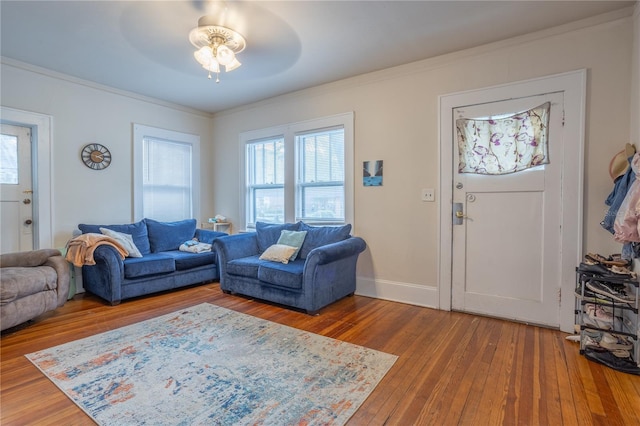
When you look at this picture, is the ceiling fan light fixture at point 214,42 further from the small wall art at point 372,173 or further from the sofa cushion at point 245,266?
the sofa cushion at point 245,266

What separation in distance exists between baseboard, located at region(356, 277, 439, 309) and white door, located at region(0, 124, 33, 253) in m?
3.85

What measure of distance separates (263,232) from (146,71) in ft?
7.58

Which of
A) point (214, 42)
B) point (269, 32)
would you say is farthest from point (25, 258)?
point (269, 32)

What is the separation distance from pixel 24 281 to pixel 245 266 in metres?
1.85

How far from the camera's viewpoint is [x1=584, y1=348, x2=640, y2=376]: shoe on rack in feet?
6.33

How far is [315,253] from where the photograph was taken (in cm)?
288

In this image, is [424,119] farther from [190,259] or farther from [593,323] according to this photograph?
[190,259]

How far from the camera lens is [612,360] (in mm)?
2016

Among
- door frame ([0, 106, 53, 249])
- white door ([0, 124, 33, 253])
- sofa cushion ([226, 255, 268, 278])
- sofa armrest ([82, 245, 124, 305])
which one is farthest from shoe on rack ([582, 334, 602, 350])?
white door ([0, 124, 33, 253])

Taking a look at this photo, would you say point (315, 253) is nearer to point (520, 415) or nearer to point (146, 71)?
point (520, 415)

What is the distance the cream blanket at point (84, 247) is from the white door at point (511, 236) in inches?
146

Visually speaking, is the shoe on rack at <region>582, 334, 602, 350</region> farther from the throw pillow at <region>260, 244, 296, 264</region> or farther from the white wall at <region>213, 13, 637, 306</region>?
the throw pillow at <region>260, 244, 296, 264</region>

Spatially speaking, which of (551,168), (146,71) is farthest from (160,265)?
(551,168)

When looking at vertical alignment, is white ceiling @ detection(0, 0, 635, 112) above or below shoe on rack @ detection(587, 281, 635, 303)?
above
